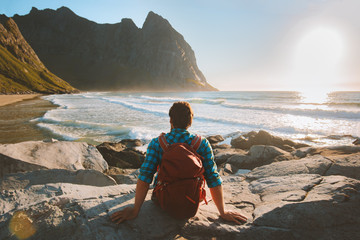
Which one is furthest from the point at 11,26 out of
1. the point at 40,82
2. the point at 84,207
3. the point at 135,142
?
the point at 84,207

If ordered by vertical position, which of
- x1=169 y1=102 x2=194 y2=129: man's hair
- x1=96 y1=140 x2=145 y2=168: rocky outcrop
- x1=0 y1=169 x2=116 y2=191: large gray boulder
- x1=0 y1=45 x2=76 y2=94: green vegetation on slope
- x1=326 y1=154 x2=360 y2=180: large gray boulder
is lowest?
x1=96 y1=140 x2=145 y2=168: rocky outcrop

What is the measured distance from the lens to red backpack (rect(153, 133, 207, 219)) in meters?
2.18

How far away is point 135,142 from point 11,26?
144 m

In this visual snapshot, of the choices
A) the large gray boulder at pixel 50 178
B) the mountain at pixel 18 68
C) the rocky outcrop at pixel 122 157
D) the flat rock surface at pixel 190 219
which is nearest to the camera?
the flat rock surface at pixel 190 219

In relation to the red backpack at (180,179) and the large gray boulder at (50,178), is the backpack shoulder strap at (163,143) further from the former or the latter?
the large gray boulder at (50,178)

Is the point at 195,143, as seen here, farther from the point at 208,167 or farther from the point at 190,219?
the point at 190,219

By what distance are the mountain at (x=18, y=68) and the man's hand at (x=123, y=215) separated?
8193 centimetres

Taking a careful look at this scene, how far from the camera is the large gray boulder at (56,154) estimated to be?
4.58 m

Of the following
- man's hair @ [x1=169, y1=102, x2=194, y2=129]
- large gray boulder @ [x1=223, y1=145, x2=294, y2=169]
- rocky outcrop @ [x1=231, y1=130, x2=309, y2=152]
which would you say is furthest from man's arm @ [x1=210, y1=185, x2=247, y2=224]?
rocky outcrop @ [x1=231, y1=130, x2=309, y2=152]

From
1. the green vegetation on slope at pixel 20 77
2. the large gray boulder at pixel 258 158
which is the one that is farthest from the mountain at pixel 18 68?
the large gray boulder at pixel 258 158

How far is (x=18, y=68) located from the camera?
289 ft

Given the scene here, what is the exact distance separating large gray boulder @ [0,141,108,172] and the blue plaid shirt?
3514 mm

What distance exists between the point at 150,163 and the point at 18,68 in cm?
11373

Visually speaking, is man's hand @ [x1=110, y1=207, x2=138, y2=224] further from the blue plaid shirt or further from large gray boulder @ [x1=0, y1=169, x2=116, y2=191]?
large gray boulder @ [x1=0, y1=169, x2=116, y2=191]
